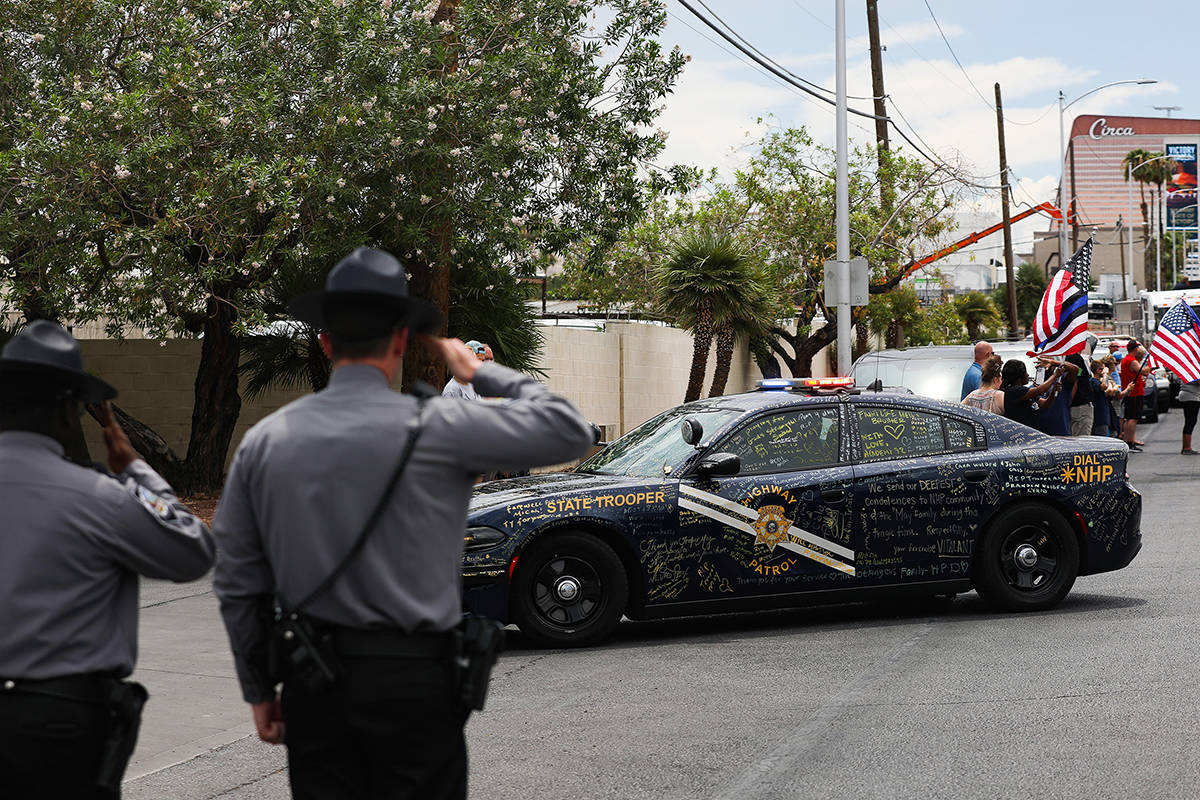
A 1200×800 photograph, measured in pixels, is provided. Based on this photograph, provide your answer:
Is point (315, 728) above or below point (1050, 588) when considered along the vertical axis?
above

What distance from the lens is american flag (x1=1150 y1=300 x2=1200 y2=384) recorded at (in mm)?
24406

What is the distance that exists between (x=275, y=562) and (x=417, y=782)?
592mm

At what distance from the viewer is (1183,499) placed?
666 inches

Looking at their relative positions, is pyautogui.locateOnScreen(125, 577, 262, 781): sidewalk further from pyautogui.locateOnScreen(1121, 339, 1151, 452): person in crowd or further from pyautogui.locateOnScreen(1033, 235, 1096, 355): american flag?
pyautogui.locateOnScreen(1121, 339, 1151, 452): person in crowd

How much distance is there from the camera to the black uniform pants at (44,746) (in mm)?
3135

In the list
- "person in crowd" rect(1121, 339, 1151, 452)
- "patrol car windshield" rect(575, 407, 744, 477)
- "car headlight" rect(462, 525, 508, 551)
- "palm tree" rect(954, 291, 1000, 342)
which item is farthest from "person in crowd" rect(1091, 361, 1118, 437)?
"palm tree" rect(954, 291, 1000, 342)

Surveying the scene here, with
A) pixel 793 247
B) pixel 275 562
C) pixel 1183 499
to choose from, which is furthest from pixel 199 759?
pixel 793 247

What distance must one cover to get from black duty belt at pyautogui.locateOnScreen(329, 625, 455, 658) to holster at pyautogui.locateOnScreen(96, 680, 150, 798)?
53cm

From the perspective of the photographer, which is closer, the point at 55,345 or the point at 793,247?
the point at 55,345

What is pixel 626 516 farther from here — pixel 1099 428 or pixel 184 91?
pixel 1099 428

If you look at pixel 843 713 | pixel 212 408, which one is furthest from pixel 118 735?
pixel 212 408

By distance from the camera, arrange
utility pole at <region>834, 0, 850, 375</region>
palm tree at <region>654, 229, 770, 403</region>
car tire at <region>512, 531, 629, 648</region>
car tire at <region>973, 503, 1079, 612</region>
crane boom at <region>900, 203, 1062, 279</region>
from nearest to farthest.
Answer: car tire at <region>512, 531, 629, 648</region> < car tire at <region>973, 503, 1079, 612</region> < utility pole at <region>834, 0, 850, 375</region> < palm tree at <region>654, 229, 770, 403</region> < crane boom at <region>900, 203, 1062, 279</region>

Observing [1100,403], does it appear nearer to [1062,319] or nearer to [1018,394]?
[1062,319]

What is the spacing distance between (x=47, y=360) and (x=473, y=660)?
3.94ft
